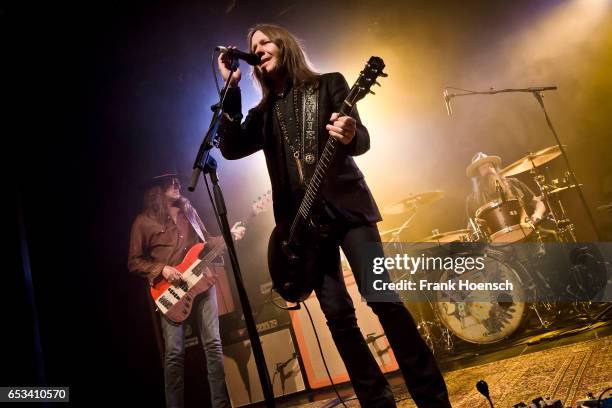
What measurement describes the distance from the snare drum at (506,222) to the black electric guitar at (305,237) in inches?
79.7

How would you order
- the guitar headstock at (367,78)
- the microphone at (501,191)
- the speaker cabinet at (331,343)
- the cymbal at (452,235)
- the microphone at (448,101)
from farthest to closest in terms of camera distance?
the microphone at (448,101) < the speaker cabinet at (331,343) < the cymbal at (452,235) < the microphone at (501,191) < the guitar headstock at (367,78)

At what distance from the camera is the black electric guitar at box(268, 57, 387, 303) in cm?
163

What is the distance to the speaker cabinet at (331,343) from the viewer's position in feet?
11.2

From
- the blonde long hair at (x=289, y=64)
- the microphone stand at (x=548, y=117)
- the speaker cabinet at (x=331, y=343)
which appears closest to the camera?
the blonde long hair at (x=289, y=64)

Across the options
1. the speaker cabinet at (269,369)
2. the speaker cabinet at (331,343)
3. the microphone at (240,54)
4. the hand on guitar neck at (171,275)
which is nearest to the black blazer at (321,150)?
the microphone at (240,54)

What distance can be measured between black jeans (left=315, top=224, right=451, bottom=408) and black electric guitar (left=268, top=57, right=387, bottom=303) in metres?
0.07

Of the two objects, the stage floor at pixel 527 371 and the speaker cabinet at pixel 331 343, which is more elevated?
the speaker cabinet at pixel 331 343

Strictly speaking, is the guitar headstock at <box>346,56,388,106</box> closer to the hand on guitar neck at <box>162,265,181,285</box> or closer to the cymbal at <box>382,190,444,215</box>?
the cymbal at <box>382,190,444,215</box>

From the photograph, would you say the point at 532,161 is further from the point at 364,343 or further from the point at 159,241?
the point at 159,241

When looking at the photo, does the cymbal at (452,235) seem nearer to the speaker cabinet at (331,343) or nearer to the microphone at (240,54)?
the speaker cabinet at (331,343)

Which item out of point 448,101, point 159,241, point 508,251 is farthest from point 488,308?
point 159,241

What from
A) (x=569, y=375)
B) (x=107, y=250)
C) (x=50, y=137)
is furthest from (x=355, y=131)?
(x=50, y=137)

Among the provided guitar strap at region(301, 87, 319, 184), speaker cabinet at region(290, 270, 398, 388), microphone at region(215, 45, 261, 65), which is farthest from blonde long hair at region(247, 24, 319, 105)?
speaker cabinet at region(290, 270, 398, 388)

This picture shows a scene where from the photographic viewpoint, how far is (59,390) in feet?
12.2
